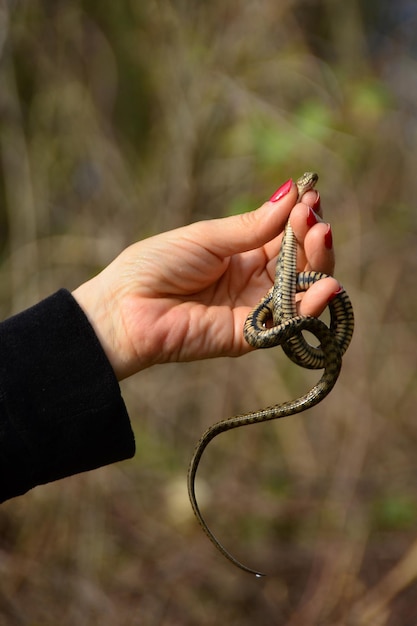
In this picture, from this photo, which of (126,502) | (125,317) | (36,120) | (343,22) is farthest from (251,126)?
(125,317)

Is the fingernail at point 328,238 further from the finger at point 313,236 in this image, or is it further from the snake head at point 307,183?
the snake head at point 307,183

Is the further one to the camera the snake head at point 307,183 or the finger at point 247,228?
the snake head at point 307,183

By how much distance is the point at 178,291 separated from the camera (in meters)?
3.32

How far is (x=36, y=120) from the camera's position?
23.2 feet

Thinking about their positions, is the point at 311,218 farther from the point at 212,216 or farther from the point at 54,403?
the point at 212,216

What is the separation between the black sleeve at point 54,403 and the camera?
282 cm

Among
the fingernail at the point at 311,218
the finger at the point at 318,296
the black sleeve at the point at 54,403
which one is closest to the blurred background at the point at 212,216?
the black sleeve at the point at 54,403

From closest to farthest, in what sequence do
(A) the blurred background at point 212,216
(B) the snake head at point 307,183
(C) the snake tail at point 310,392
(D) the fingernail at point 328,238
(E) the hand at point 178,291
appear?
1. (C) the snake tail at point 310,392
2. (D) the fingernail at point 328,238
3. (E) the hand at point 178,291
4. (B) the snake head at point 307,183
5. (A) the blurred background at point 212,216

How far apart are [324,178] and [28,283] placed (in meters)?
2.55

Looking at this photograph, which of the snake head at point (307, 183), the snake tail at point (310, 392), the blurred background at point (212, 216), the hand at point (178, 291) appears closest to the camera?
the snake tail at point (310, 392)

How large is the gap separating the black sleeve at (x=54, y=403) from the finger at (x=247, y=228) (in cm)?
60

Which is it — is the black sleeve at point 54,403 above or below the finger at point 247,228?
below

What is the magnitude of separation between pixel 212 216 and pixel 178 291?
334 centimetres

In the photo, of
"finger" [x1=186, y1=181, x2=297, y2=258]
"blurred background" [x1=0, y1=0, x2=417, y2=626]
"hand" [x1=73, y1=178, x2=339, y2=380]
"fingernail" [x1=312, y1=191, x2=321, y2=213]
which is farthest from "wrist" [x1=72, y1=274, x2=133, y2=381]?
"blurred background" [x1=0, y1=0, x2=417, y2=626]
